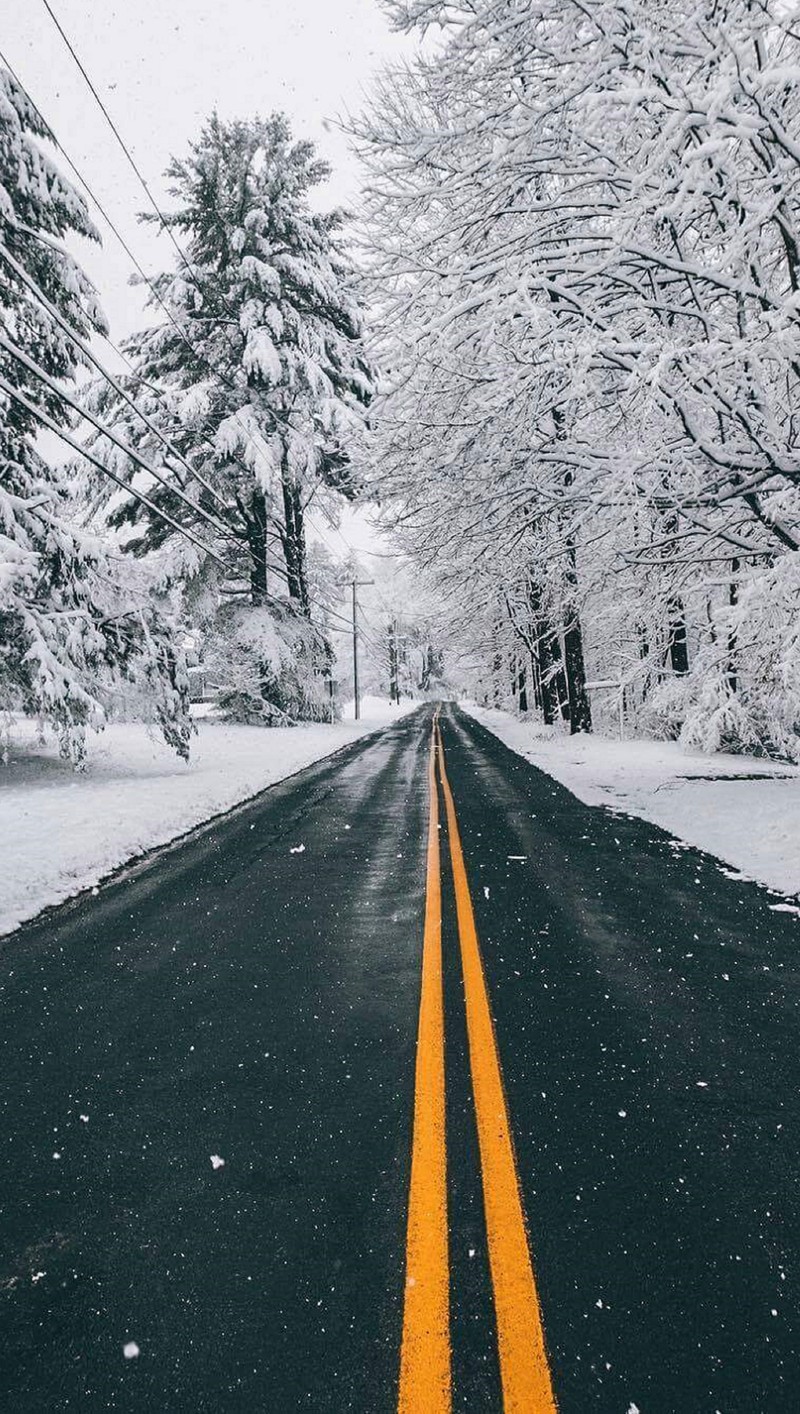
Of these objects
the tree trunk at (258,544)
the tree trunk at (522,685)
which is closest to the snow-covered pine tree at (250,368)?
the tree trunk at (258,544)

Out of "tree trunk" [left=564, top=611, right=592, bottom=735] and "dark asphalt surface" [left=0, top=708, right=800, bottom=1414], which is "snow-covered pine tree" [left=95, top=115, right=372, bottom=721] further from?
"dark asphalt surface" [left=0, top=708, right=800, bottom=1414]

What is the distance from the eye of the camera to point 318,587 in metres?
32.6

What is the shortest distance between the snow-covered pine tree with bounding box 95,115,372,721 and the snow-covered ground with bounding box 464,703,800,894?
12022 mm

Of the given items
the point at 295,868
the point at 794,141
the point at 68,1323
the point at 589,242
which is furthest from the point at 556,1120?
the point at 589,242

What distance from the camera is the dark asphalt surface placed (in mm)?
1970

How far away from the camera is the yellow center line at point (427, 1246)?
1865mm

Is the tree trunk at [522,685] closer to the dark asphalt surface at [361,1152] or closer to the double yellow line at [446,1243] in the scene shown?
the dark asphalt surface at [361,1152]

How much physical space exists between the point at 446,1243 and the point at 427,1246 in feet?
0.21

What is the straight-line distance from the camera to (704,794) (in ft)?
37.6

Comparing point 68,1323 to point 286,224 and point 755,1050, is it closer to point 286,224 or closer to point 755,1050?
point 755,1050

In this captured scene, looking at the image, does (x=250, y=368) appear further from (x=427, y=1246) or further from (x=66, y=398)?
(x=427, y=1246)

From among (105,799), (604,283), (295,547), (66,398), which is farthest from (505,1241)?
(295,547)

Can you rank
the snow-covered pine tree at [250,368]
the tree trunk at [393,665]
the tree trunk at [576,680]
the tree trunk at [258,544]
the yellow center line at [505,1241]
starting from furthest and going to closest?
1. the tree trunk at [393,665]
2. the tree trunk at [258,544]
3. the snow-covered pine tree at [250,368]
4. the tree trunk at [576,680]
5. the yellow center line at [505,1241]

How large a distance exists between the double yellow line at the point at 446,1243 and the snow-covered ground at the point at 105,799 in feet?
13.4
